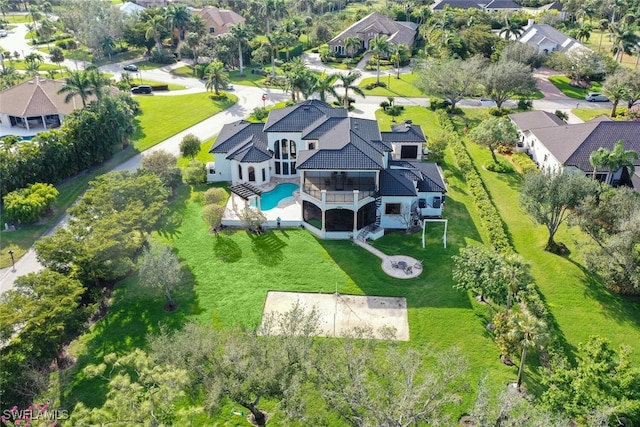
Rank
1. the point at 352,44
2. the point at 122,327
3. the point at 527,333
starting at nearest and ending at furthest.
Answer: the point at 527,333 → the point at 122,327 → the point at 352,44

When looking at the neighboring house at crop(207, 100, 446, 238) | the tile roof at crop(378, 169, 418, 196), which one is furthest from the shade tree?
the tile roof at crop(378, 169, 418, 196)

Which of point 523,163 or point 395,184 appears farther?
point 523,163

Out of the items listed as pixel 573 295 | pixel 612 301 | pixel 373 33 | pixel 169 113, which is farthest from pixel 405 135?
pixel 373 33

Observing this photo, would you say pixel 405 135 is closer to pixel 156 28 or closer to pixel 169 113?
pixel 169 113

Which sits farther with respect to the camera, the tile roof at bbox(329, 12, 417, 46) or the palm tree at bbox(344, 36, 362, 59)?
the tile roof at bbox(329, 12, 417, 46)

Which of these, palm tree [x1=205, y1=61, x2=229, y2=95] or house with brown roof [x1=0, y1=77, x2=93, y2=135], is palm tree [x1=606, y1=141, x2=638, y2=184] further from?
house with brown roof [x1=0, y1=77, x2=93, y2=135]

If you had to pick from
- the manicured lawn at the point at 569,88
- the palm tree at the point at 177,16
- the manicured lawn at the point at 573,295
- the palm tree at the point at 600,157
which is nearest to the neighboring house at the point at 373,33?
the palm tree at the point at 177,16
